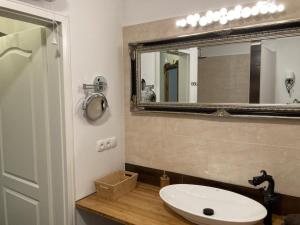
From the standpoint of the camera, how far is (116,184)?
1652mm

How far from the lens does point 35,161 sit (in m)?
1.72

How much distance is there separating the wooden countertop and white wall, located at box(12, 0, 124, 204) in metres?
0.15

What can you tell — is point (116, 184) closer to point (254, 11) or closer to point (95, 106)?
point (95, 106)

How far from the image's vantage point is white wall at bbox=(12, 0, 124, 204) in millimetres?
1560

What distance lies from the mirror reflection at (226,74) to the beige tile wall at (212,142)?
121 mm

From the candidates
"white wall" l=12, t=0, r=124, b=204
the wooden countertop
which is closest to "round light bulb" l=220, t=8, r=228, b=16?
"white wall" l=12, t=0, r=124, b=204

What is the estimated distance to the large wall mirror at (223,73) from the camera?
4.41 ft

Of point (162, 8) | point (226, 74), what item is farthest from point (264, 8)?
point (162, 8)

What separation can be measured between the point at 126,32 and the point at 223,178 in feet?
4.01

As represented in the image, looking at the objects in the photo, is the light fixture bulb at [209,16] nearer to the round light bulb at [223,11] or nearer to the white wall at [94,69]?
the round light bulb at [223,11]

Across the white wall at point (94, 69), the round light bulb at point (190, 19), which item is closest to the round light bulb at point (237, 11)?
the round light bulb at point (190, 19)

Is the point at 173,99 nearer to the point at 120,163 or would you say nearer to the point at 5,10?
the point at 120,163

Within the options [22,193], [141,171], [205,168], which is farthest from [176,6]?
[22,193]

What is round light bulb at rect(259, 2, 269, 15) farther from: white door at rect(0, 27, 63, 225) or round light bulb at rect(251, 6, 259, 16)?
white door at rect(0, 27, 63, 225)
